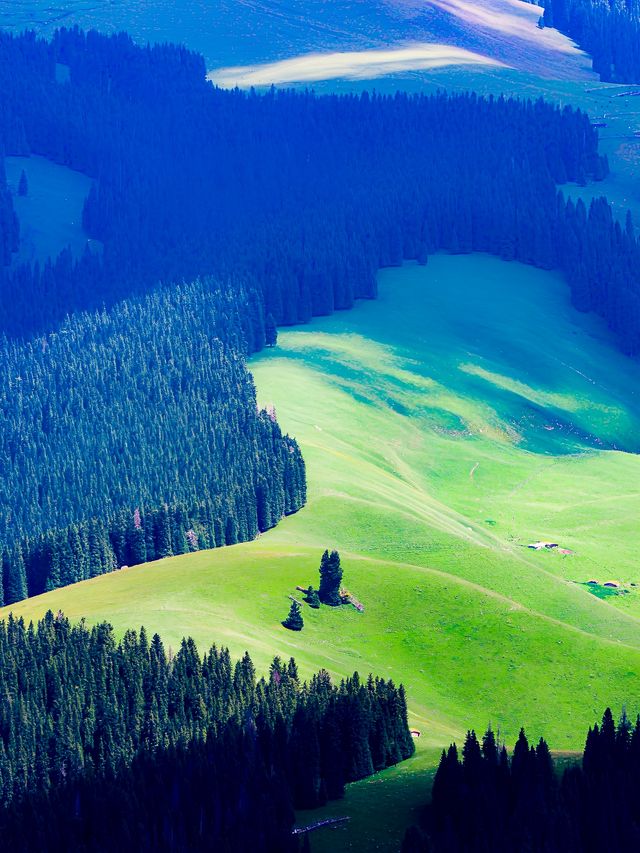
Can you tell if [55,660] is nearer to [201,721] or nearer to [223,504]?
[201,721]

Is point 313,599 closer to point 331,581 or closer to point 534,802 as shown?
point 331,581

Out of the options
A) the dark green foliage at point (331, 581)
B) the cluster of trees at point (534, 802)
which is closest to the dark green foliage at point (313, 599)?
the dark green foliage at point (331, 581)

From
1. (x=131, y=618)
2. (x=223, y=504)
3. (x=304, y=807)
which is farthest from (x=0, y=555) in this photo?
(x=304, y=807)

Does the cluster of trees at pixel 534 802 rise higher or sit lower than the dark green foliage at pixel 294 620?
higher

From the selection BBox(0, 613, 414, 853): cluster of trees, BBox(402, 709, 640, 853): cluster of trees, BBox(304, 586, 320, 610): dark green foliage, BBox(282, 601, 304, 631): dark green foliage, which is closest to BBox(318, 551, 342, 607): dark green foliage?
BBox(304, 586, 320, 610): dark green foliage

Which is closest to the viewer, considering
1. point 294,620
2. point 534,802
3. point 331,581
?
point 534,802

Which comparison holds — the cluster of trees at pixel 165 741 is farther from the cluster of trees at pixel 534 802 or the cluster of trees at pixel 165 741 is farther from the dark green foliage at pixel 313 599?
the dark green foliage at pixel 313 599

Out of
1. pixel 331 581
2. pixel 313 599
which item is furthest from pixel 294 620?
pixel 331 581
